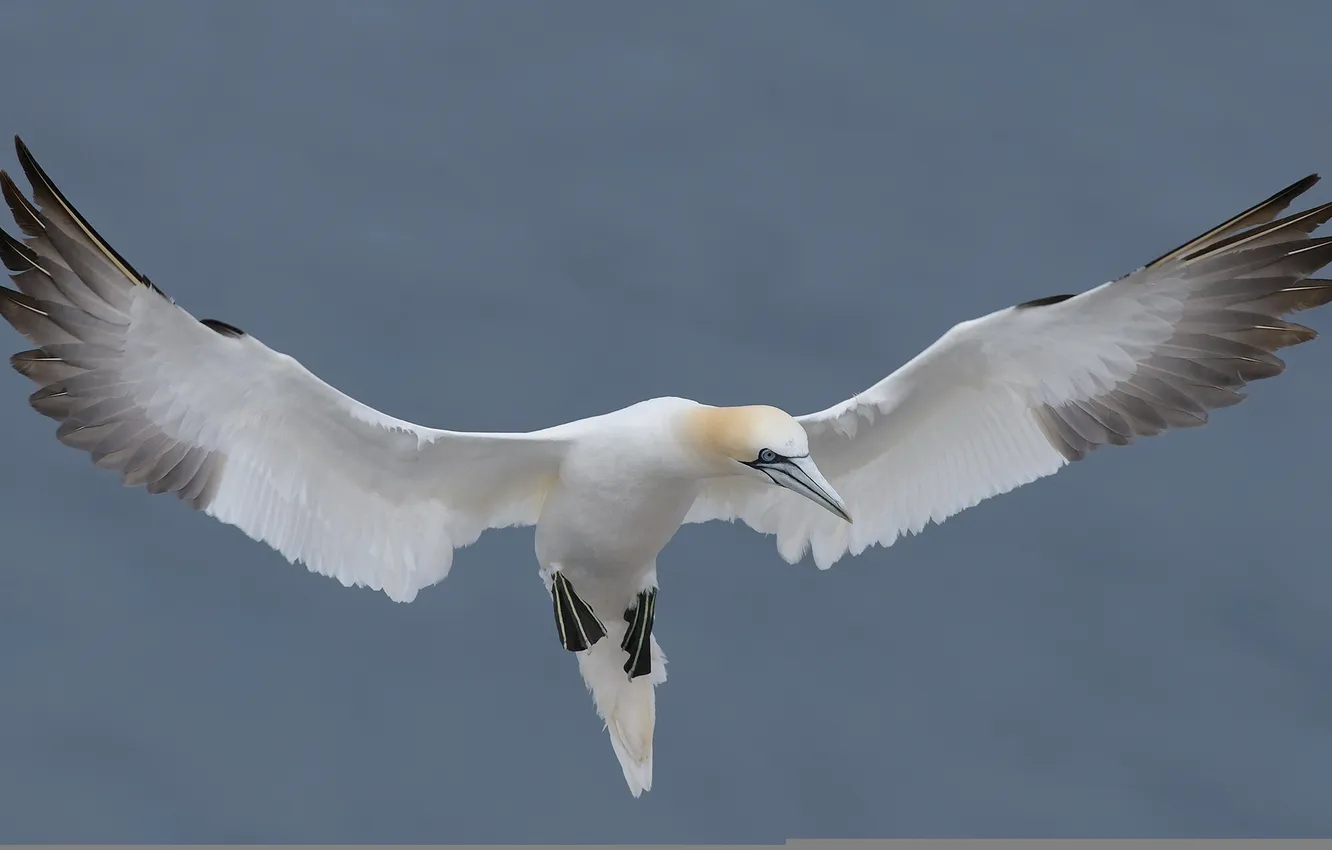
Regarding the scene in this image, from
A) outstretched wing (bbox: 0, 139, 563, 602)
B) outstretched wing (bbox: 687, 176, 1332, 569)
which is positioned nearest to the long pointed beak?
outstretched wing (bbox: 687, 176, 1332, 569)

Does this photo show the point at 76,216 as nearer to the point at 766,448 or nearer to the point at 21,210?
the point at 21,210

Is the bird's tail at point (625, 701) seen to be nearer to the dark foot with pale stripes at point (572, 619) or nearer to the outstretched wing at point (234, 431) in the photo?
the dark foot with pale stripes at point (572, 619)

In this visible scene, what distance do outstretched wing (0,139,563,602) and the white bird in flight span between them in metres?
0.01

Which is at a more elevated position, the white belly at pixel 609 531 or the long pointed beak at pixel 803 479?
the white belly at pixel 609 531

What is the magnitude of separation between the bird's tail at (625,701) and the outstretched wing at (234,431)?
0.91m

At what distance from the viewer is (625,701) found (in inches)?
438

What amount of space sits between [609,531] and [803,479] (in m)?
1.12

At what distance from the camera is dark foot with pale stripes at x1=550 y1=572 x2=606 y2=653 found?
10.6 m

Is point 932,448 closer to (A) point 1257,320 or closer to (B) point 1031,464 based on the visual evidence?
(B) point 1031,464

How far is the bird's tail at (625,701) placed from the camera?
11047mm

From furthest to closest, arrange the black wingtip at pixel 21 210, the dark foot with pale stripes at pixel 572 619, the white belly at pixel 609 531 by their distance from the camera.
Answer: the dark foot with pale stripes at pixel 572 619
the white belly at pixel 609 531
the black wingtip at pixel 21 210

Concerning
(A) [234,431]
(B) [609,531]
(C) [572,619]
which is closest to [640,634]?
(C) [572,619]

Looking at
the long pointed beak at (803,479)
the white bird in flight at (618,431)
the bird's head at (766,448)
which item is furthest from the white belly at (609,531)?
the long pointed beak at (803,479)

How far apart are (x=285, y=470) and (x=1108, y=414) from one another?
4001 mm
